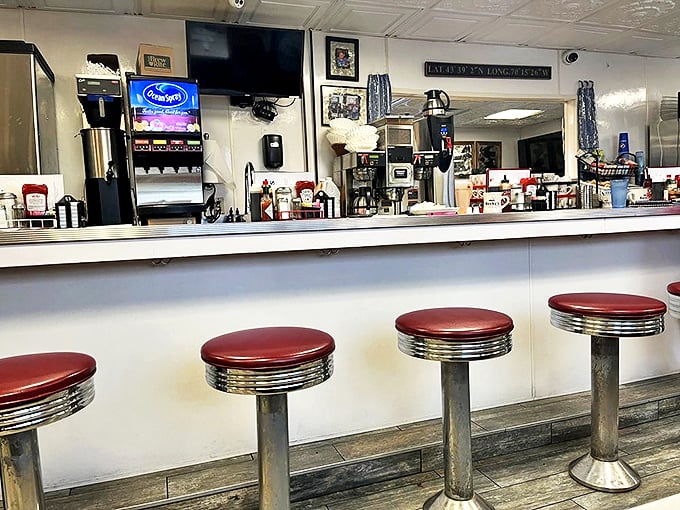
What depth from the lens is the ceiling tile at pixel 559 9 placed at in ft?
12.7

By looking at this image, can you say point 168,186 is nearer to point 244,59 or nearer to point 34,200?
point 34,200

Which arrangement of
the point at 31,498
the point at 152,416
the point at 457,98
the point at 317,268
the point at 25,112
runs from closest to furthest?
the point at 31,498
the point at 152,416
the point at 317,268
the point at 25,112
the point at 457,98

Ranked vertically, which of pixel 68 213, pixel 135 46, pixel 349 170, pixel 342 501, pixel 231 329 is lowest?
pixel 342 501

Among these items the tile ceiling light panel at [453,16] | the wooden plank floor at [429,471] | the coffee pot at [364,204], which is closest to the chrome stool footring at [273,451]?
the wooden plank floor at [429,471]

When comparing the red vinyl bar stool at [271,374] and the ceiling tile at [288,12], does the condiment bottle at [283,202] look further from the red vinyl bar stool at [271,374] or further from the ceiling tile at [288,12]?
the ceiling tile at [288,12]

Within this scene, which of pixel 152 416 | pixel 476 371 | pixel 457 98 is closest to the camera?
pixel 152 416

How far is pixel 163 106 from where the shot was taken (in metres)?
2.30

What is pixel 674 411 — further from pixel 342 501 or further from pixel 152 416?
pixel 152 416

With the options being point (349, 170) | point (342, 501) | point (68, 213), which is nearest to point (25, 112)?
point (68, 213)

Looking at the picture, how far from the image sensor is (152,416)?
2.05 metres

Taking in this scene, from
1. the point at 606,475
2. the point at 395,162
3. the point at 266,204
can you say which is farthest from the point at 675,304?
the point at 266,204

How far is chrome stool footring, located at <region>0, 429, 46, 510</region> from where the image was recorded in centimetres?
138

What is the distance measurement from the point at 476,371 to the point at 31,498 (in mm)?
1823

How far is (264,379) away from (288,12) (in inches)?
124
